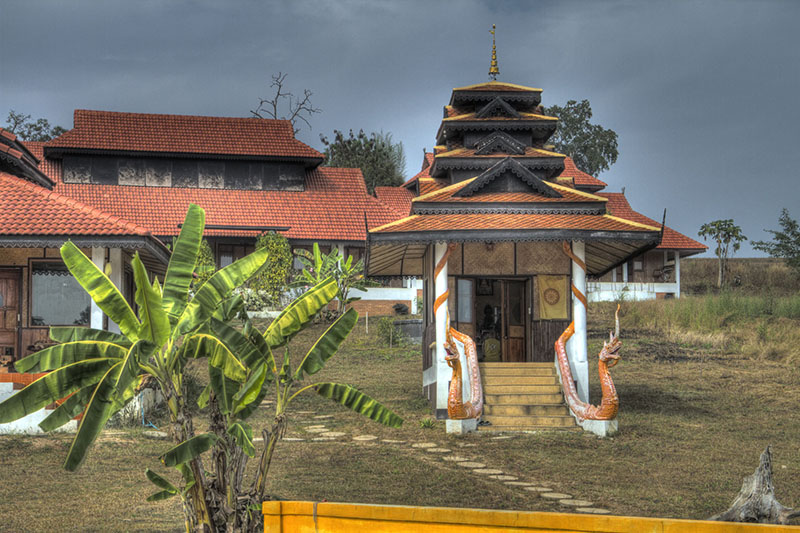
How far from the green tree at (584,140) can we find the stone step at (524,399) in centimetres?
4040

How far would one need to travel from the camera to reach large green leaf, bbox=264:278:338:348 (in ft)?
25.1

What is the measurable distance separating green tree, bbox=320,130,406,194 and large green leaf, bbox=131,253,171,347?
42347mm

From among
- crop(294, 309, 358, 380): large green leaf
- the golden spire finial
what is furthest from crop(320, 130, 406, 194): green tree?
crop(294, 309, 358, 380): large green leaf

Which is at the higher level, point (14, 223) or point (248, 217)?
point (248, 217)

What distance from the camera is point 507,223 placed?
1555cm

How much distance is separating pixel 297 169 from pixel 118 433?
21689 mm

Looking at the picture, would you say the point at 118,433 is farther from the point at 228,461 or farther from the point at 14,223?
the point at 228,461

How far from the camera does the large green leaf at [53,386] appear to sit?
22.1 feet

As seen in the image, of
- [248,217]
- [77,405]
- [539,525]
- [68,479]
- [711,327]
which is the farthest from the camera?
[248,217]

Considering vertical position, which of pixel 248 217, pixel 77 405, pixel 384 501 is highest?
pixel 248 217

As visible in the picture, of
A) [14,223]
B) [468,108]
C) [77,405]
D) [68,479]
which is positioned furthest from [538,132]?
[77,405]

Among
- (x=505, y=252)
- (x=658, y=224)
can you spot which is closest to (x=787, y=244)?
(x=658, y=224)

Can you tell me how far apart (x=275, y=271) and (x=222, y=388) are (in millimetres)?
21263

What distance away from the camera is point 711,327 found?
87.5ft
